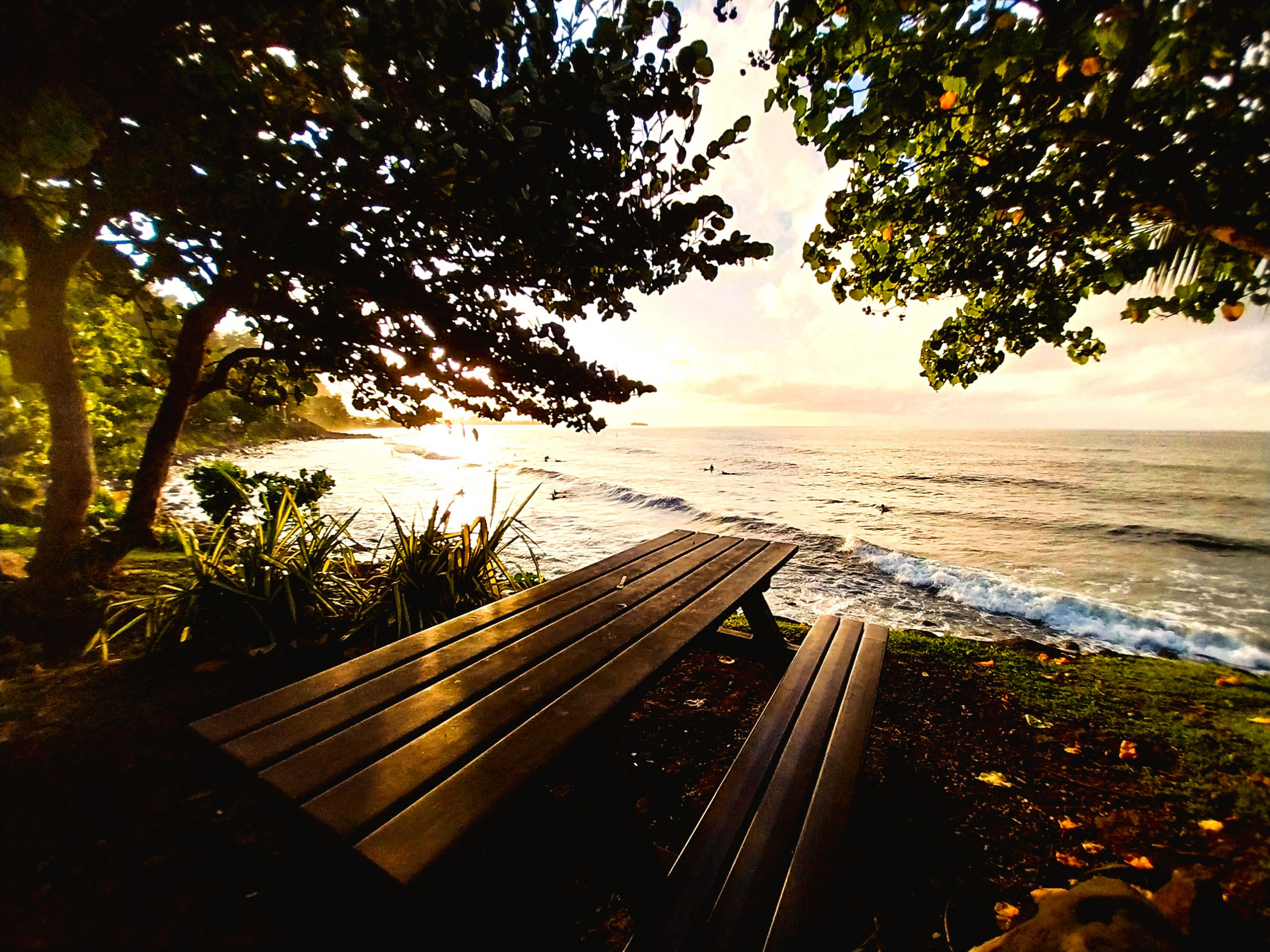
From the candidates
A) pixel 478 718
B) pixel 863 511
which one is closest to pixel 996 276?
pixel 478 718

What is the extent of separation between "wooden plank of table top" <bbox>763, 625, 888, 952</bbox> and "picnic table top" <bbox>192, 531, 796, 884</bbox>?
0.65 meters

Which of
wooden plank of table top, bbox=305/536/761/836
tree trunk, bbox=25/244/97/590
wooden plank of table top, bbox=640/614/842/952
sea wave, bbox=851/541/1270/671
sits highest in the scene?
tree trunk, bbox=25/244/97/590

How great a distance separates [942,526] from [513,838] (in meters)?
16.9

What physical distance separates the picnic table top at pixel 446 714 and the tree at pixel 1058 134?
9.22 feet

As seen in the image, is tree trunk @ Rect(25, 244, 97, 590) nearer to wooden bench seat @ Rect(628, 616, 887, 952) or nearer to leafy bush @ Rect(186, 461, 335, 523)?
leafy bush @ Rect(186, 461, 335, 523)

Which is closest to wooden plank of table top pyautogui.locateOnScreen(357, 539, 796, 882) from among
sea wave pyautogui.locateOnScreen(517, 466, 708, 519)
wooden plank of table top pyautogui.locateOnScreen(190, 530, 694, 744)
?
wooden plank of table top pyautogui.locateOnScreen(190, 530, 694, 744)

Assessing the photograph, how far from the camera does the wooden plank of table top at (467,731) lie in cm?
106

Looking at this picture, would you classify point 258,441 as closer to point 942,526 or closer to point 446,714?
point 942,526

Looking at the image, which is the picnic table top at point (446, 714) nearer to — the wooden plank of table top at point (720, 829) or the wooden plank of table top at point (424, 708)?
the wooden plank of table top at point (424, 708)

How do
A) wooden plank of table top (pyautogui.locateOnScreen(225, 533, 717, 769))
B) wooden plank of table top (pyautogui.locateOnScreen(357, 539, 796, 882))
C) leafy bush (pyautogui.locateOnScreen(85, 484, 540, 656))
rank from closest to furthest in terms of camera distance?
wooden plank of table top (pyautogui.locateOnScreen(357, 539, 796, 882)) → wooden plank of table top (pyautogui.locateOnScreen(225, 533, 717, 769)) → leafy bush (pyautogui.locateOnScreen(85, 484, 540, 656))

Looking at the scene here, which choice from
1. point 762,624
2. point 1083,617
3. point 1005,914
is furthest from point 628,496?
point 1005,914

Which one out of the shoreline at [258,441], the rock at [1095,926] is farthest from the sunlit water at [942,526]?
the rock at [1095,926]

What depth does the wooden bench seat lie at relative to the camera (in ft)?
3.78

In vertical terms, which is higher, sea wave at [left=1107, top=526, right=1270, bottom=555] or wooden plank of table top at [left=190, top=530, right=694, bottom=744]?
wooden plank of table top at [left=190, top=530, right=694, bottom=744]
